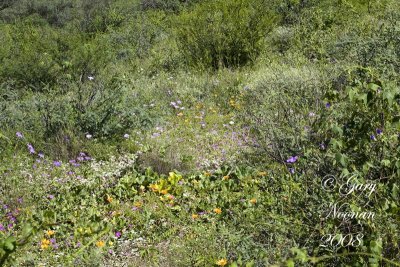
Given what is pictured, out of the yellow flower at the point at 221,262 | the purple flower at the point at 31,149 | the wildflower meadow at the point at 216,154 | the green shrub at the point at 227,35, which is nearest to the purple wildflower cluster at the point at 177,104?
the wildflower meadow at the point at 216,154

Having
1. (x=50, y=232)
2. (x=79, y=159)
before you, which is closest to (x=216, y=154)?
(x=79, y=159)

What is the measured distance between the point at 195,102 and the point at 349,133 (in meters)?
4.13

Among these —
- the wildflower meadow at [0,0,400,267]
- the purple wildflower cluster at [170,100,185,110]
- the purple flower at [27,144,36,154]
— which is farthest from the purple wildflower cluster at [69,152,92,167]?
the purple wildflower cluster at [170,100,185,110]

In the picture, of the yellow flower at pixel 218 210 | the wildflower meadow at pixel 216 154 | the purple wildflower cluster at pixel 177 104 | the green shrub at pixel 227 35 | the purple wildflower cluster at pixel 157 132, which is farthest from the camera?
the green shrub at pixel 227 35

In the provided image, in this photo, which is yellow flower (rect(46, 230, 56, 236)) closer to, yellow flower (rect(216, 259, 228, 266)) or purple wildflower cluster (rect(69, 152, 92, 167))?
purple wildflower cluster (rect(69, 152, 92, 167))

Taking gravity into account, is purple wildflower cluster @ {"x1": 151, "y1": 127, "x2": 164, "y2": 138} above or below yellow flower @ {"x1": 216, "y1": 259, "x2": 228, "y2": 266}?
below

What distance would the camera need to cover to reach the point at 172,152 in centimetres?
462

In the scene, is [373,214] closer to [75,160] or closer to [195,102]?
[75,160]

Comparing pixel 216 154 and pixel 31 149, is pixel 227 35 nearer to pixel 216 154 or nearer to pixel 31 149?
pixel 216 154

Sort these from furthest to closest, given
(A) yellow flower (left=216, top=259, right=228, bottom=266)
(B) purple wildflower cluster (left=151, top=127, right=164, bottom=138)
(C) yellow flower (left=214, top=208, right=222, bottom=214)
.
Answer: (B) purple wildflower cluster (left=151, top=127, right=164, bottom=138) → (C) yellow flower (left=214, top=208, right=222, bottom=214) → (A) yellow flower (left=216, top=259, right=228, bottom=266)

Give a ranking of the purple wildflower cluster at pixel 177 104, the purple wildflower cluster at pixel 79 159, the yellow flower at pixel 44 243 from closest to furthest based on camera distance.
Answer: the yellow flower at pixel 44 243 < the purple wildflower cluster at pixel 79 159 < the purple wildflower cluster at pixel 177 104

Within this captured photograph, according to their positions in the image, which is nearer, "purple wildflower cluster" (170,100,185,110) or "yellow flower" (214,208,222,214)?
"yellow flower" (214,208,222,214)

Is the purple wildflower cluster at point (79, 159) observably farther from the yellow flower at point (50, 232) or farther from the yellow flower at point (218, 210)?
the yellow flower at point (218, 210)

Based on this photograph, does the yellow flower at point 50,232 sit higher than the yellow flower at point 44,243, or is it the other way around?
the yellow flower at point 44,243
